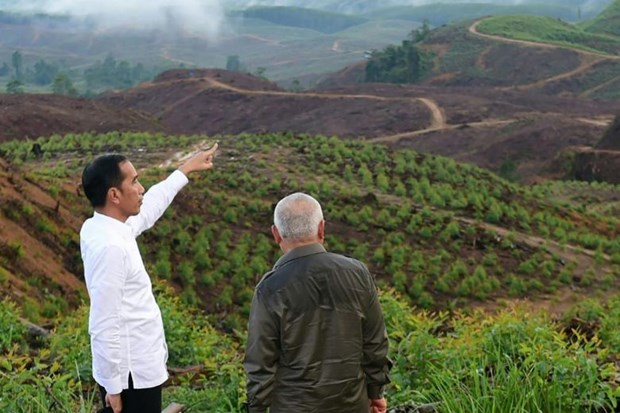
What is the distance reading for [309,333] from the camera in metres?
2.88

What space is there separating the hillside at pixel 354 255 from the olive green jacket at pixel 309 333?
0.82 m

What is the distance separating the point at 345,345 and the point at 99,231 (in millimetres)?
1051

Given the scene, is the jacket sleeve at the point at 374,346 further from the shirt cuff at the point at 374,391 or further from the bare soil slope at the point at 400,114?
the bare soil slope at the point at 400,114

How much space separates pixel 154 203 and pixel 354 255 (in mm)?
9458

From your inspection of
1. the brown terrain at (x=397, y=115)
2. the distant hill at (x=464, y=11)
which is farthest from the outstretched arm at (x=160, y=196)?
the distant hill at (x=464, y=11)

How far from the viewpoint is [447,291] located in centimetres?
1208

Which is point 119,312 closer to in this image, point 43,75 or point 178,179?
point 178,179

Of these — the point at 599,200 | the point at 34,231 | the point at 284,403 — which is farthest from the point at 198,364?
the point at 599,200

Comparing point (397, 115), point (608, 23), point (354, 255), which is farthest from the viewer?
point (608, 23)

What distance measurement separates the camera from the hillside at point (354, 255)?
4219mm

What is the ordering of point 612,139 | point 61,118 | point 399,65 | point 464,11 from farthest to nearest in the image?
point 464,11, point 399,65, point 61,118, point 612,139

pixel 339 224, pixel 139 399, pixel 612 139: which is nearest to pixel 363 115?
pixel 612 139

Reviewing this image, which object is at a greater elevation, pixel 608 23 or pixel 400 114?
pixel 608 23

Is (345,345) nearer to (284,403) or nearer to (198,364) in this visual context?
(284,403)
